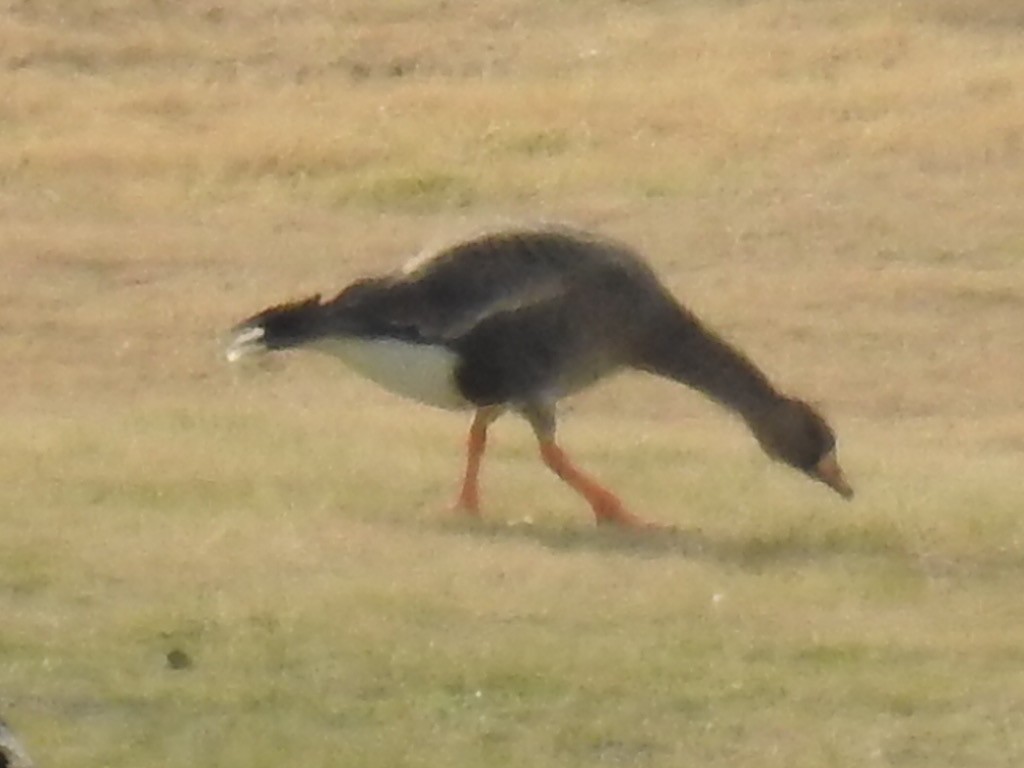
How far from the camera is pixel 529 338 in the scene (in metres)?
10.8

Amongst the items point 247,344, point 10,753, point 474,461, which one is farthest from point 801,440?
point 10,753

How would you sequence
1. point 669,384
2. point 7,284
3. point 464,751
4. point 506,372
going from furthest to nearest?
point 7,284, point 669,384, point 506,372, point 464,751

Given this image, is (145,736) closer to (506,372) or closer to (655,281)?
(506,372)

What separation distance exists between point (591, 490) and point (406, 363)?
782 mm

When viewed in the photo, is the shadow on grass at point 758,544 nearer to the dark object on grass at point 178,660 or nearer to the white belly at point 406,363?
the white belly at point 406,363

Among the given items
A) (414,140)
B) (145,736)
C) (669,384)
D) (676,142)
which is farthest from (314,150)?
(145,736)

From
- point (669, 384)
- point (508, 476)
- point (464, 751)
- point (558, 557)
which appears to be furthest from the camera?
point (669, 384)

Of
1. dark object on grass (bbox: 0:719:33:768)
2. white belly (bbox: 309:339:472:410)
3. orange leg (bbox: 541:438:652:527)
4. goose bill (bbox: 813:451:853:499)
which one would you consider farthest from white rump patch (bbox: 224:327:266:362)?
dark object on grass (bbox: 0:719:33:768)

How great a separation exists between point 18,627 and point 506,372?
2.51 metres

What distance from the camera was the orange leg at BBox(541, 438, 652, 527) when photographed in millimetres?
10562

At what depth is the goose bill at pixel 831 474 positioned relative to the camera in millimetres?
11016

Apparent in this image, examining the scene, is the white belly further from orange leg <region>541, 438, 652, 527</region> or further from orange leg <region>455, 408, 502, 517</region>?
orange leg <region>541, 438, 652, 527</region>

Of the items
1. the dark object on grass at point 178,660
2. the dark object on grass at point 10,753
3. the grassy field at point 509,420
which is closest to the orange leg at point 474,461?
the grassy field at point 509,420

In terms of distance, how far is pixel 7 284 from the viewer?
652 inches
